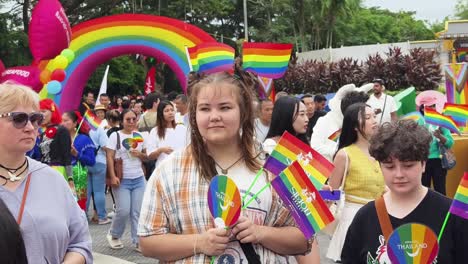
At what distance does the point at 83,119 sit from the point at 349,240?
19.5 feet

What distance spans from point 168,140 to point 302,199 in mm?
4672

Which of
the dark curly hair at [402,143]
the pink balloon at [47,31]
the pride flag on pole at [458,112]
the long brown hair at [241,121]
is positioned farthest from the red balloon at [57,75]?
the dark curly hair at [402,143]

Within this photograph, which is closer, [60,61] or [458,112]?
[458,112]

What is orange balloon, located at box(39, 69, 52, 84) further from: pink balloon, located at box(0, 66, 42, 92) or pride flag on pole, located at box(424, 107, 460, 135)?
pride flag on pole, located at box(424, 107, 460, 135)

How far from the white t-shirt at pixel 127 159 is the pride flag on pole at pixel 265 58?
1.81 metres

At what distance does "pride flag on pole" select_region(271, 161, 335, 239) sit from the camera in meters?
2.30

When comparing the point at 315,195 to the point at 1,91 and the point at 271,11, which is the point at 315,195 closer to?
the point at 1,91

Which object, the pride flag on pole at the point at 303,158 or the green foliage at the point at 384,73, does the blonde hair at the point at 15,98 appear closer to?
the pride flag on pole at the point at 303,158

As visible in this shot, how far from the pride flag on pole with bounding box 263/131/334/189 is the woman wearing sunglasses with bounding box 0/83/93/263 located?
0.96m

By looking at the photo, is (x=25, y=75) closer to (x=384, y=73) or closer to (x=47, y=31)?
(x=47, y=31)

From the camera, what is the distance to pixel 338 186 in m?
4.22

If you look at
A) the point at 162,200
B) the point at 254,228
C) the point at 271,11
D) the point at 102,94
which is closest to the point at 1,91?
the point at 162,200

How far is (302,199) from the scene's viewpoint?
231 cm

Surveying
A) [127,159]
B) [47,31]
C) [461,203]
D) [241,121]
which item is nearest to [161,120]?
[127,159]
